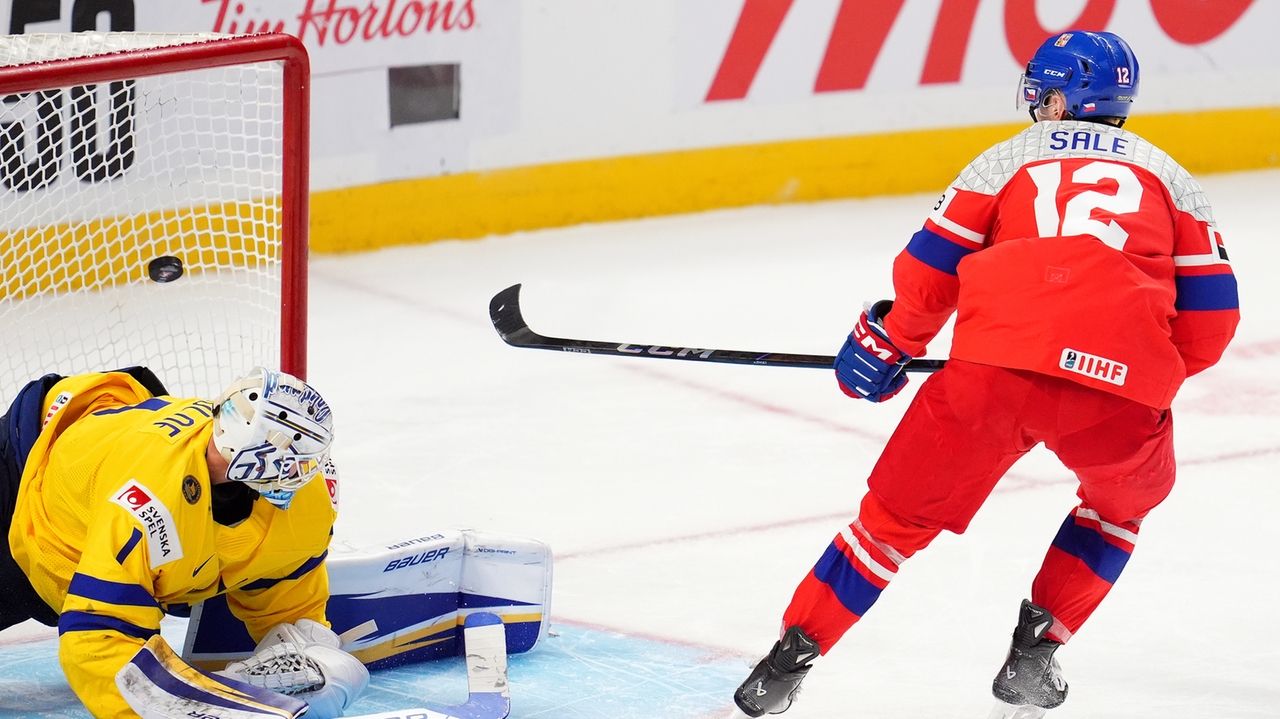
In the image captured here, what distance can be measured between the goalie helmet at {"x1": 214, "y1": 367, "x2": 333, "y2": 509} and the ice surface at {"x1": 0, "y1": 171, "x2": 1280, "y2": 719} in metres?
0.50

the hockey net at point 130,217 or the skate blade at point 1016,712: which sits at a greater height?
the hockey net at point 130,217

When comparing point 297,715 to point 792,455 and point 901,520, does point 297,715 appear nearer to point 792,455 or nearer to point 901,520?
point 901,520

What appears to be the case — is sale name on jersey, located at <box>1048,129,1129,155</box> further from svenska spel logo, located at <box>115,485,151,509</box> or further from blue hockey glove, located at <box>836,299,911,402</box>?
svenska spel logo, located at <box>115,485,151,509</box>

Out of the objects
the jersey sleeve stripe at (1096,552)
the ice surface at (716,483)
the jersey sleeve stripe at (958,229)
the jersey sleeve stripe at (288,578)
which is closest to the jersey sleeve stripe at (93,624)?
the jersey sleeve stripe at (288,578)

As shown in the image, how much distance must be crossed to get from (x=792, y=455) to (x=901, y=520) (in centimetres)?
170

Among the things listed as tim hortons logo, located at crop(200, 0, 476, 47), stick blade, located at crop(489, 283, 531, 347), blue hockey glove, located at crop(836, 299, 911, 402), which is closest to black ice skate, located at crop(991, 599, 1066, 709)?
blue hockey glove, located at crop(836, 299, 911, 402)

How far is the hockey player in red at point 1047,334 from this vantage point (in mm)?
2510

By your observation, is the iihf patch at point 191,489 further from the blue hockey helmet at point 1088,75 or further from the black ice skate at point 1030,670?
the blue hockey helmet at point 1088,75

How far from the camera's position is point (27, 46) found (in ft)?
10.1

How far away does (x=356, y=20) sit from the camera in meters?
5.77

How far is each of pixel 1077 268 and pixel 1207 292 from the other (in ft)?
0.76

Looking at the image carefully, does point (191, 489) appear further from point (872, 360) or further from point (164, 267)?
point (872, 360)

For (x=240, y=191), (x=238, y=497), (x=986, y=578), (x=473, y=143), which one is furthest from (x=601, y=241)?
(x=238, y=497)

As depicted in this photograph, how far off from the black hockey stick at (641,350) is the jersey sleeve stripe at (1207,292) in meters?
0.50
